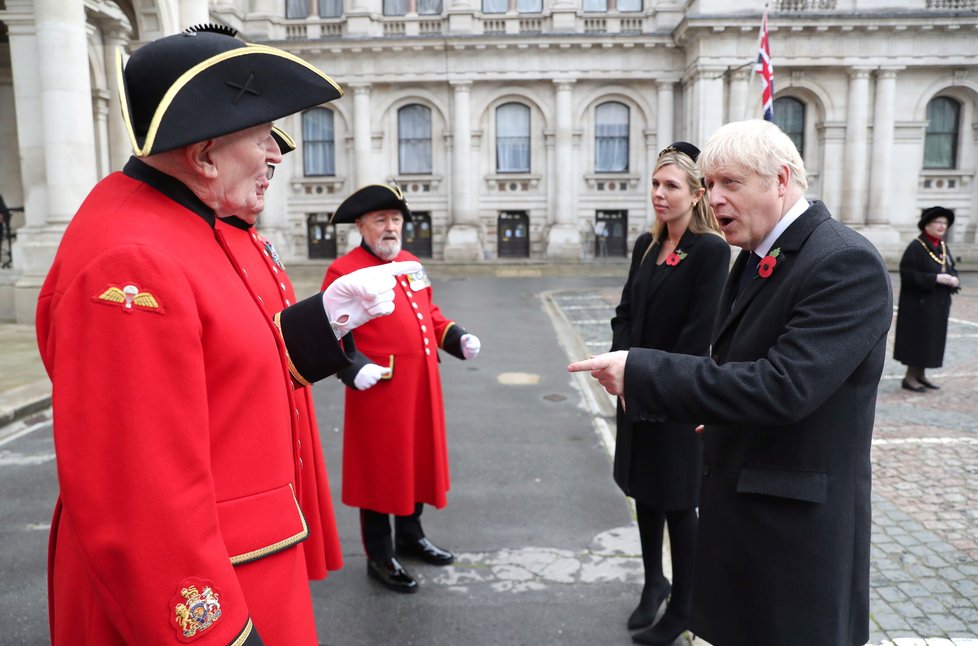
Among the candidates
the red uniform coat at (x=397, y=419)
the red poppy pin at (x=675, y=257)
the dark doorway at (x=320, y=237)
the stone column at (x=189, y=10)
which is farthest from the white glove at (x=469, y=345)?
the dark doorway at (x=320, y=237)

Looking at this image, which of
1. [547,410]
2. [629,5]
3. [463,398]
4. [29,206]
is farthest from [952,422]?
[629,5]

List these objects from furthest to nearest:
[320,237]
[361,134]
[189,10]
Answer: [320,237] < [361,134] < [189,10]

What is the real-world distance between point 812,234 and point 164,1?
51.7 feet

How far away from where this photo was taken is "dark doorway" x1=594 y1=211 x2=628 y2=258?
29.3 m

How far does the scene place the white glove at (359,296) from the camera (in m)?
2.31

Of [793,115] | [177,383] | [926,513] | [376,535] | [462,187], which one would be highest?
[793,115]

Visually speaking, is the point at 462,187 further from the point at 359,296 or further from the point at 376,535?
the point at 359,296

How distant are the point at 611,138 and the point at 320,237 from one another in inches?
484

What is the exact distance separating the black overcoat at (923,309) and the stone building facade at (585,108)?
1788 cm

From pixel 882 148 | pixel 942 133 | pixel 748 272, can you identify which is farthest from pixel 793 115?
pixel 748 272

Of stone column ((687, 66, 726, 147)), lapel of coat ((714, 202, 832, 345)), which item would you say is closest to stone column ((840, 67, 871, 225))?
stone column ((687, 66, 726, 147))

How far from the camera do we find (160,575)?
1558 mm

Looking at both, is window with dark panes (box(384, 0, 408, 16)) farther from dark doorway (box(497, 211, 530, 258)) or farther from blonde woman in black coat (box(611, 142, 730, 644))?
blonde woman in black coat (box(611, 142, 730, 644))

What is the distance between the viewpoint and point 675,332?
3.72 metres
